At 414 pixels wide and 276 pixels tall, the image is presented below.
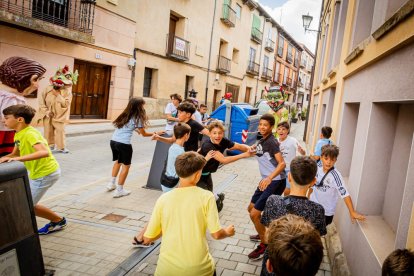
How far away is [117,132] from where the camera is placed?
18.6 feet

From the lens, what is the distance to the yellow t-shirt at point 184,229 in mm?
2348

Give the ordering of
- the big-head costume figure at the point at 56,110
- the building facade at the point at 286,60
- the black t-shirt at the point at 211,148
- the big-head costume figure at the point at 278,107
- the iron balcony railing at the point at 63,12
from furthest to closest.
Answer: the building facade at the point at 286,60 → the big-head costume figure at the point at 278,107 → the iron balcony railing at the point at 63,12 → the big-head costume figure at the point at 56,110 → the black t-shirt at the point at 211,148

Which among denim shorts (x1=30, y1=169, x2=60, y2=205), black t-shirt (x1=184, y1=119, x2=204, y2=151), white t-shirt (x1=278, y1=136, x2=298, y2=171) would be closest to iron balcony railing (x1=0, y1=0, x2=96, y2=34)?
black t-shirt (x1=184, y1=119, x2=204, y2=151)

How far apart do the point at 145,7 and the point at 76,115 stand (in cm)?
680

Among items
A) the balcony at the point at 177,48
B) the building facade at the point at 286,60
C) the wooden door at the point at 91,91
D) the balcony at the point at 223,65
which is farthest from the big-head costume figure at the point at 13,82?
the building facade at the point at 286,60

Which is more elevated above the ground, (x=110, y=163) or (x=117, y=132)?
(x=117, y=132)

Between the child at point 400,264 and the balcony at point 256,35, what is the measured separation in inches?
1317

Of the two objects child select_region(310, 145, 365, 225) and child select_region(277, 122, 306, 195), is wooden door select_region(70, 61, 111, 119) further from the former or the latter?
child select_region(310, 145, 365, 225)

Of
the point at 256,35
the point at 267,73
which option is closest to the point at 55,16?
the point at 256,35

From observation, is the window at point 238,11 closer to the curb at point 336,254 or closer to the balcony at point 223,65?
the balcony at point 223,65

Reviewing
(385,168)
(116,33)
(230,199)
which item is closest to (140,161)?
(230,199)

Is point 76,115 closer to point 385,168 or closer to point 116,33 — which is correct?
point 116,33

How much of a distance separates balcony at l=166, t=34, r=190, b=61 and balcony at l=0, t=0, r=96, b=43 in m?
6.40

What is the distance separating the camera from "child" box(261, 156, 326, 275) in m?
2.53
